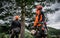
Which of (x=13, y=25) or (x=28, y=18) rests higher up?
(x=13, y=25)

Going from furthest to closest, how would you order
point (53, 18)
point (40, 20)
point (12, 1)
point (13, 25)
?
point (53, 18), point (12, 1), point (13, 25), point (40, 20)

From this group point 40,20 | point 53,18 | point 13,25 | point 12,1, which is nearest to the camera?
point 40,20

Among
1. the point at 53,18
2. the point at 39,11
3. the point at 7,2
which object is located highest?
the point at 39,11

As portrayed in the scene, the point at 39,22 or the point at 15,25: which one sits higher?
the point at 39,22

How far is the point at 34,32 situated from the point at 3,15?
12.2 metres

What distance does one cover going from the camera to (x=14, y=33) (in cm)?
1309

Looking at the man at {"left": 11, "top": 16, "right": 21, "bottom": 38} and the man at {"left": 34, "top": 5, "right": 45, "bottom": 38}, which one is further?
the man at {"left": 11, "top": 16, "right": 21, "bottom": 38}

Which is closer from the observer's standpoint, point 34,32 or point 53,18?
point 34,32

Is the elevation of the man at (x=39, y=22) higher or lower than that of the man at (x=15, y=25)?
higher

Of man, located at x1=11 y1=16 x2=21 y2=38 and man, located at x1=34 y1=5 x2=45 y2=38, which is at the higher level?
man, located at x1=34 y1=5 x2=45 y2=38

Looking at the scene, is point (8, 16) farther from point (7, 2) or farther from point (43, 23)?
point (43, 23)

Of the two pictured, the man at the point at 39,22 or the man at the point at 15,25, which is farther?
the man at the point at 15,25

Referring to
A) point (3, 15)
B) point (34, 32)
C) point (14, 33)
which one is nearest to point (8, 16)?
point (3, 15)

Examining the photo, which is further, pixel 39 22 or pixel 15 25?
pixel 15 25
